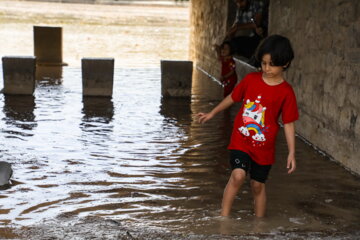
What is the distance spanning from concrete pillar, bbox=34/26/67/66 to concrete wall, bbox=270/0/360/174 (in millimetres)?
8527

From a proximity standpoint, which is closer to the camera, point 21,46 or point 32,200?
point 32,200

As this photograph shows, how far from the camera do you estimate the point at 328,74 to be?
7.07 metres

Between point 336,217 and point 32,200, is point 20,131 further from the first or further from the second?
point 336,217

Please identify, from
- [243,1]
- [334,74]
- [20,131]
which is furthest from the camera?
[243,1]

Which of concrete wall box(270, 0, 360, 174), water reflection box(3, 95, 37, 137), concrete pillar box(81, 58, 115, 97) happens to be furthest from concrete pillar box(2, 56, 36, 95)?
concrete wall box(270, 0, 360, 174)

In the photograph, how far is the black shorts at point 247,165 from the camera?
4.42 metres

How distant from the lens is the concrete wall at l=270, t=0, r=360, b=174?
20.6ft

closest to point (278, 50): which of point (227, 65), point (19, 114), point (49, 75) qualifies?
point (19, 114)

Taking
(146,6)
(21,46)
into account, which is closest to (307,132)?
(21,46)

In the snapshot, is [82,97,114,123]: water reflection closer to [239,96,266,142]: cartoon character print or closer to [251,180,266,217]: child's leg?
[251,180,266,217]: child's leg

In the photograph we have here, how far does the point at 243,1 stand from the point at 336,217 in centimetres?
659

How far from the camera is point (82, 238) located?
4.15 meters

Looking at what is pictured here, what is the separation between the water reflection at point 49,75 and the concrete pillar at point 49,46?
30.5 inches

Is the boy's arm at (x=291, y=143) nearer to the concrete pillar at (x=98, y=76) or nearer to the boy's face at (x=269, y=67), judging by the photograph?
the boy's face at (x=269, y=67)
